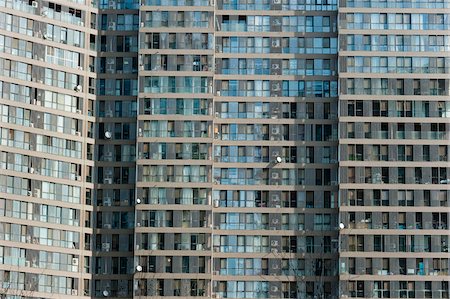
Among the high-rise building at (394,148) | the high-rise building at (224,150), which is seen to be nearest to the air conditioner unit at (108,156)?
the high-rise building at (224,150)

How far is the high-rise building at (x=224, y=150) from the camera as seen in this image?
128250mm

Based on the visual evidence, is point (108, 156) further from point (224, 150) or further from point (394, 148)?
point (394, 148)

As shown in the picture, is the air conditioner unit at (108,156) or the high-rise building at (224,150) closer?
the high-rise building at (224,150)

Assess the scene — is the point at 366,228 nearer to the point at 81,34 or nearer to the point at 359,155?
the point at 359,155

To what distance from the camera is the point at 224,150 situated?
439ft

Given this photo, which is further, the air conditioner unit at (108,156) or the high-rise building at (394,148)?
the air conditioner unit at (108,156)

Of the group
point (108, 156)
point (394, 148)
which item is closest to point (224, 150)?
point (108, 156)

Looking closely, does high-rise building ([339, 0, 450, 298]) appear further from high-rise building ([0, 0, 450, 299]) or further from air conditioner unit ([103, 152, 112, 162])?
air conditioner unit ([103, 152, 112, 162])

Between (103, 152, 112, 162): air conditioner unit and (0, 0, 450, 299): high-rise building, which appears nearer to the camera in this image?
(0, 0, 450, 299): high-rise building

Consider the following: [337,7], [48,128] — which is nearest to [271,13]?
[337,7]

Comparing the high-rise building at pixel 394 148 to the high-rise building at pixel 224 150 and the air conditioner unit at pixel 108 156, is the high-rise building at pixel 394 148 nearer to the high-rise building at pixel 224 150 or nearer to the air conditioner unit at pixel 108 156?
the high-rise building at pixel 224 150

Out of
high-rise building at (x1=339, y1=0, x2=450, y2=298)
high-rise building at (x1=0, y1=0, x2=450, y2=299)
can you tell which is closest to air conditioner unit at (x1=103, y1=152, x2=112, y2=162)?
high-rise building at (x1=0, y1=0, x2=450, y2=299)

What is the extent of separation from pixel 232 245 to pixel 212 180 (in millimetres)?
7096

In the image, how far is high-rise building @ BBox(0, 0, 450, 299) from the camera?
12825 centimetres
